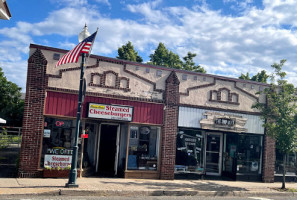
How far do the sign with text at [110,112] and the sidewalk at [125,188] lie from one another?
2.43 meters

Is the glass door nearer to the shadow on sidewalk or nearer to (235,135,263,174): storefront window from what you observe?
(235,135,263,174): storefront window

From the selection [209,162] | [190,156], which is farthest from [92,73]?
[209,162]

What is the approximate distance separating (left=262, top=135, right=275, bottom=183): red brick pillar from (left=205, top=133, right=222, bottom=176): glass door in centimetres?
210

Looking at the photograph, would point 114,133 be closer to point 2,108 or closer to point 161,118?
point 161,118

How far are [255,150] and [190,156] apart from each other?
3.47 metres

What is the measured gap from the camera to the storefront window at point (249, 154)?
14.8 m

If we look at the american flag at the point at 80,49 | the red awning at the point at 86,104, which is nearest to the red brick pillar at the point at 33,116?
the red awning at the point at 86,104

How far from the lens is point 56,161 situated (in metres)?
11.7

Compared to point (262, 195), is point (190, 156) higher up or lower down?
higher up

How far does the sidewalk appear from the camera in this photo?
9430 mm

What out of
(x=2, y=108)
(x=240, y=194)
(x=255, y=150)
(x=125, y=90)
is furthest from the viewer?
(x=2, y=108)

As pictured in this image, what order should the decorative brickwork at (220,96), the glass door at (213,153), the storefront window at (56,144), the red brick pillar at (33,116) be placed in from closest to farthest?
the red brick pillar at (33,116), the storefront window at (56,144), the decorative brickwork at (220,96), the glass door at (213,153)

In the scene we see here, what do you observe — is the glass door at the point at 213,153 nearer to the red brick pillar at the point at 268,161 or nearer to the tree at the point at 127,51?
the red brick pillar at the point at 268,161

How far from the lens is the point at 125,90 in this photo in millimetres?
12750
